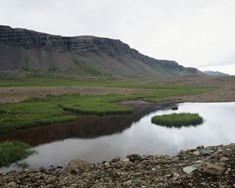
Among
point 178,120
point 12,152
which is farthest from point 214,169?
point 178,120

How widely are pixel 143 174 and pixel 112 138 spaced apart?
49.7ft

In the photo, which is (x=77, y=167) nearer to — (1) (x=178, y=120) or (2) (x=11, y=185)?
(2) (x=11, y=185)

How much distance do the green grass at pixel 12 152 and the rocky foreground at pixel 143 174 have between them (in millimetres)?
4270

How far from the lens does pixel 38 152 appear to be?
26.0 metres

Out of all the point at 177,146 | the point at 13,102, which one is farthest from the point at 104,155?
the point at 13,102

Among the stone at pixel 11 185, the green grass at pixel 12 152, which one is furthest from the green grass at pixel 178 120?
A: the stone at pixel 11 185

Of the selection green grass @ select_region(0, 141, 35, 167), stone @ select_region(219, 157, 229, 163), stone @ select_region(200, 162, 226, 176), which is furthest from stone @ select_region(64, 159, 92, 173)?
stone @ select_region(219, 157, 229, 163)

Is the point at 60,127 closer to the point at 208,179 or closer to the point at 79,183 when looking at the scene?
the point at 79,183

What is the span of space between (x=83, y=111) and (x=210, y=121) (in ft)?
66.7

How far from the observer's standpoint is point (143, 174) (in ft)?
54.0

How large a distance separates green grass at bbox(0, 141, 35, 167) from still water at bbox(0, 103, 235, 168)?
832 millimetres

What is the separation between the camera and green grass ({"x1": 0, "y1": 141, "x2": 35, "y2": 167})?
23062 mm

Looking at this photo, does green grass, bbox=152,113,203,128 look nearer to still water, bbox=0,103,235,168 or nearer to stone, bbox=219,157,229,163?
still water, bbox=0,103,235,168

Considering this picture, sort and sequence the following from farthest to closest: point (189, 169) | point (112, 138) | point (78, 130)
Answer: point (78, 130), point (112, 138), point (189, 169)
